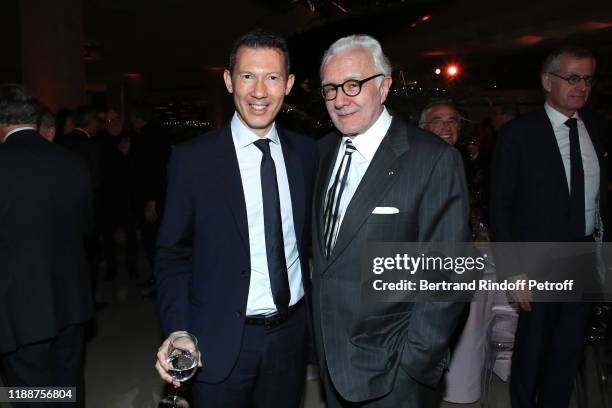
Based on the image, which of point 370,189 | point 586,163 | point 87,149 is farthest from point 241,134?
point 87,149

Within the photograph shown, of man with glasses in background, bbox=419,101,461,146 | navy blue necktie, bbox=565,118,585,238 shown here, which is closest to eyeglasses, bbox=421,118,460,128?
man with glasses in background, bbox=419,101,461,146

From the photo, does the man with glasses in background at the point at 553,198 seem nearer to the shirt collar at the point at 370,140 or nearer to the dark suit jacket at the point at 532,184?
the dark suit jacket at the point at 532,184

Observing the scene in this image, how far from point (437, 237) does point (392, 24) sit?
969 cm

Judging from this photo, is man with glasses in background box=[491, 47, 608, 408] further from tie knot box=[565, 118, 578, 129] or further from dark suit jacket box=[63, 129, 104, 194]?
dark suit jacket box=[63, 129, 104, 194]

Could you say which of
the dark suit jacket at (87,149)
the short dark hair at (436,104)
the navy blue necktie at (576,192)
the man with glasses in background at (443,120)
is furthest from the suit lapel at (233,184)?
the dark suit jacket at (87,149)

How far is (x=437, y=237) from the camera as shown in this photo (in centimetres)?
158

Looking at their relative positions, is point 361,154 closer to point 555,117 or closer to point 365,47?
point 365,47

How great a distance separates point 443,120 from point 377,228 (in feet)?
6.41

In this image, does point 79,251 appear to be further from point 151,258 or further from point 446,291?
point 151,258

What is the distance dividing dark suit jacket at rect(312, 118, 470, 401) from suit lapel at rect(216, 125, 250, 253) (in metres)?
0.28

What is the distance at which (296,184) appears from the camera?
6.03 feet

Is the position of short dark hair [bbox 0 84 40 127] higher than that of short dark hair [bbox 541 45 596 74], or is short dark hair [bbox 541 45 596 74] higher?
short dark hair [bbox 541 45 596 74]

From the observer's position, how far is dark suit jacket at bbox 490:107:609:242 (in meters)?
2.51

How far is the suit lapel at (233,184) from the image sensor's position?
66.2 inches
